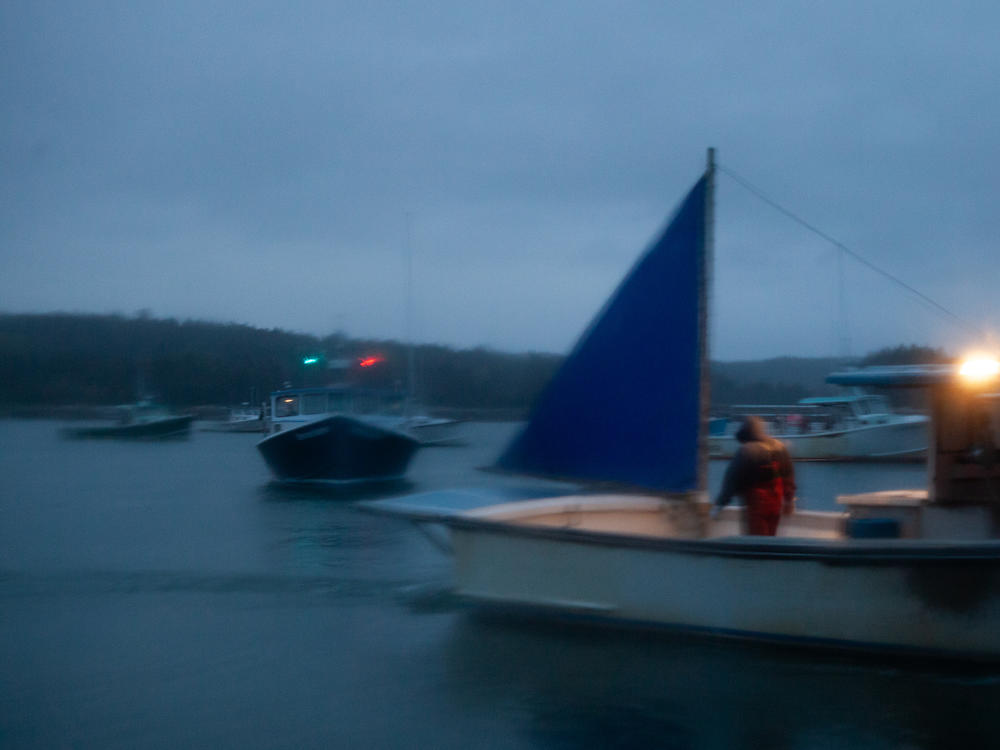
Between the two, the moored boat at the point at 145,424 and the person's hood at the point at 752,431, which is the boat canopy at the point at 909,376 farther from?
the moored boat at the point at 145,424

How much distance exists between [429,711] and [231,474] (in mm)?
24995

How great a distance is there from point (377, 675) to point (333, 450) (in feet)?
58.1

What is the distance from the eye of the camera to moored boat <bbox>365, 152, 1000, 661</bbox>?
6.61m

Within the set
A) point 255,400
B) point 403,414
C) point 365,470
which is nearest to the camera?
point 365,470

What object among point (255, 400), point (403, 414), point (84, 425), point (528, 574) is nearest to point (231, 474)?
point (403, 414)

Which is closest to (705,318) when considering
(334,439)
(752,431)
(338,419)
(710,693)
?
(752,431)

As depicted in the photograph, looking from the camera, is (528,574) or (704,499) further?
(704,499)

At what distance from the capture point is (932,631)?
6605 millimetres

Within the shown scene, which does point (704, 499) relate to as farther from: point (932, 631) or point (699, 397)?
point (932, 631)

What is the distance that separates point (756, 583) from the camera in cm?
701

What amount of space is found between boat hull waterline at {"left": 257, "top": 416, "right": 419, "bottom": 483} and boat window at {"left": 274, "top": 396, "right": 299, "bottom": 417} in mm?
1304

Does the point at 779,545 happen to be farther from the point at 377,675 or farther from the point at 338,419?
the point at 338,419

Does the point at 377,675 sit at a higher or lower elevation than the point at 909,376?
lower

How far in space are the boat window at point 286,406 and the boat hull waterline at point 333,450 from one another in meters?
1.30
